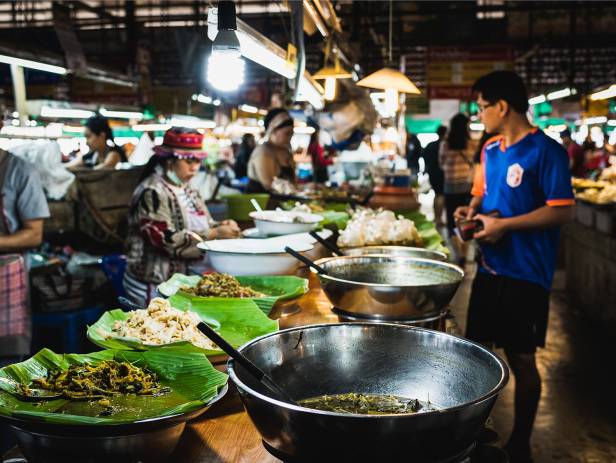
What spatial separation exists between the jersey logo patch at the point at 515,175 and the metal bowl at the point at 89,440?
2.67 metres

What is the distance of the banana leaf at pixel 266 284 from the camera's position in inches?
99.0

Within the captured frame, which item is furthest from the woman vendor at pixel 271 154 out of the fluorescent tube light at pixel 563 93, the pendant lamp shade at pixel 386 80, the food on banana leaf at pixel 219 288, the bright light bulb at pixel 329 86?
the fluorescent tube light at pixel 563 93

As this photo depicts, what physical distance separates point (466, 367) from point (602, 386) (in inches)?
169

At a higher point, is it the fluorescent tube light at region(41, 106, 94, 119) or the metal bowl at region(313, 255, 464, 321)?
the fluorescent tube light at region(41, 106, 94, 119)

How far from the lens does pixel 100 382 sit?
1530 mm

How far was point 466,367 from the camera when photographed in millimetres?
1483

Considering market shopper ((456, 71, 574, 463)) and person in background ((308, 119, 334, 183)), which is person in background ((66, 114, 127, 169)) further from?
market shopper ((456, 71, 574, 463))

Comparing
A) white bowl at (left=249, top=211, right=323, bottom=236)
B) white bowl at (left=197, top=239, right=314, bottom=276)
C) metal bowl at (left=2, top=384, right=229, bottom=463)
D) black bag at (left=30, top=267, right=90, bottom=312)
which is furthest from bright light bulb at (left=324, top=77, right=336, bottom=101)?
metal bowl at (left=2, top=384, right=229, bottom=463)

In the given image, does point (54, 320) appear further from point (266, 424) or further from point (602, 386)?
point (602, 386)

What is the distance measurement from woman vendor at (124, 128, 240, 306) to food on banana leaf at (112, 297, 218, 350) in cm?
178

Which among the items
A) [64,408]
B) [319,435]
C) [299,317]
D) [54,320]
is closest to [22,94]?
[54,320]

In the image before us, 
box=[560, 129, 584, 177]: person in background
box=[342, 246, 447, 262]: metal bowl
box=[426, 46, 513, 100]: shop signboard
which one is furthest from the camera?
box=[560, 129, 584, 177]: person in background

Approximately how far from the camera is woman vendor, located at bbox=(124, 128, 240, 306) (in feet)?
12.4

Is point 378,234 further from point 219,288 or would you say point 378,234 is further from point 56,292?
point 56,292
